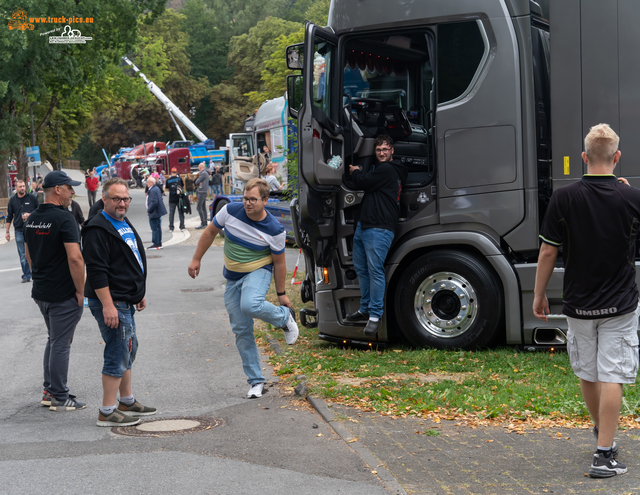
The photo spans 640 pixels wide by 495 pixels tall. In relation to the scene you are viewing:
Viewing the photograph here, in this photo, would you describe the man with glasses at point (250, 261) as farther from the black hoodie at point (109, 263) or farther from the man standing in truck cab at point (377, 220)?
the man standing in truck cab at point (377, 220)

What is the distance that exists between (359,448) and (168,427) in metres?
1.52

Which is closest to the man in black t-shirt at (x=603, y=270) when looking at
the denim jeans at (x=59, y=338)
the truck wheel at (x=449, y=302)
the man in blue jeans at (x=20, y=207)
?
the truck wheel at (x=449, y=302)

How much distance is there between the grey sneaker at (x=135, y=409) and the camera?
5.89m

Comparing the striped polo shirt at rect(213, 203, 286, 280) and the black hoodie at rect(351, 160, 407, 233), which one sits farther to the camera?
the black hoodie at rect(351, 160, 407, 233)

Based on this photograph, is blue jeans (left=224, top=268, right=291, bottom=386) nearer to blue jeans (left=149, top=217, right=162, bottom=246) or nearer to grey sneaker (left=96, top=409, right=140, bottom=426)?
grey sneaker (left=96, top=409, right=140, bottom=426)

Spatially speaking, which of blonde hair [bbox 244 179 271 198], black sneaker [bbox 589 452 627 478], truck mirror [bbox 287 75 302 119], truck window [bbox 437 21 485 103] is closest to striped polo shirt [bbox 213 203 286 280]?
blonde hair [bbox 244 179 271 198]

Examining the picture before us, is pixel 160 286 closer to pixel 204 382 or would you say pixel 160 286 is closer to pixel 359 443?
pixel 204 382

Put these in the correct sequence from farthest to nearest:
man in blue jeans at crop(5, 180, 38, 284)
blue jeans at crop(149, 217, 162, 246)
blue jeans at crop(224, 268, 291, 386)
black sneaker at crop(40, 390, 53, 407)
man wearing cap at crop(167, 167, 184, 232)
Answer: man wearing cap at crop(167, 167, 184, 232)
blue jeans at crop(149, 217, 162, 246)
man in blue jeans at crop(5, 180, 38, 284)
black sneaker at crop(40, 390, 53, 407)
blue jeans at crop(224, 268, 291, 386)

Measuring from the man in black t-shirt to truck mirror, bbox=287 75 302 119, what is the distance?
13.1ft

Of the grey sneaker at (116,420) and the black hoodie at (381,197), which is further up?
the black hoodie at (381,197)

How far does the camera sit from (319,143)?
7305 millimetres

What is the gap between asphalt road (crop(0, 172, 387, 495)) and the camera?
4305 millimetres

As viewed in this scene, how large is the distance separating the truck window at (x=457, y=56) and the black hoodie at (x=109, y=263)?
3367 mm

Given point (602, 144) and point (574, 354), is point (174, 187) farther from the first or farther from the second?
point (602, 144)
